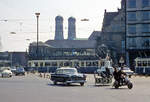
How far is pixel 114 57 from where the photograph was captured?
96062mm

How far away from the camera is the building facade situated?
81562mm

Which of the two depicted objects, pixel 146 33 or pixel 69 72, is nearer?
pixel 69 72

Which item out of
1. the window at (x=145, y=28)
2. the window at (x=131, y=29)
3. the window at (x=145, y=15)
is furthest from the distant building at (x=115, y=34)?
the window at (x=145, y=15)

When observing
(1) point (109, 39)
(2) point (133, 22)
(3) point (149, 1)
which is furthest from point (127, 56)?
(1) point (109, 39)

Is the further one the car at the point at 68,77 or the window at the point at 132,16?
the window at the point at 132,16

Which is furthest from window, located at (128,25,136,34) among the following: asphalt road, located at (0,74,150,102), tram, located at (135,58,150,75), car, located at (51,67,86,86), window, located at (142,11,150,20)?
asphalt road, located at (0,74,150,102)

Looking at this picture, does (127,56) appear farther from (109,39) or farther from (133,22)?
(109,39)

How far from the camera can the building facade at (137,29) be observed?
268 ft

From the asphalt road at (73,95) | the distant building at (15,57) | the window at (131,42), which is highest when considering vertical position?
the window at (131,42)

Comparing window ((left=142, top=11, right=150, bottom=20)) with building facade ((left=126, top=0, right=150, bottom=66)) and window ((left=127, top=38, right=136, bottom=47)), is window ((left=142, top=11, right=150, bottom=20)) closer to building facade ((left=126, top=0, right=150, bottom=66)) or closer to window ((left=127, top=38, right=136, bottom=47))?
building facade ((left=126, top=0, right=150, bottom=66))

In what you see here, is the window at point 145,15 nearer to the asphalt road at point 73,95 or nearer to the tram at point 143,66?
the tram at point 143,66

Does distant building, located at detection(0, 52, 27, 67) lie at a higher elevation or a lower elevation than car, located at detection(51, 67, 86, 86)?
higher

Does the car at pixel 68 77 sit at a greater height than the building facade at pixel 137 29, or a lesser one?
lesser

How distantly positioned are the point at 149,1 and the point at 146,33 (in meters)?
6.79
